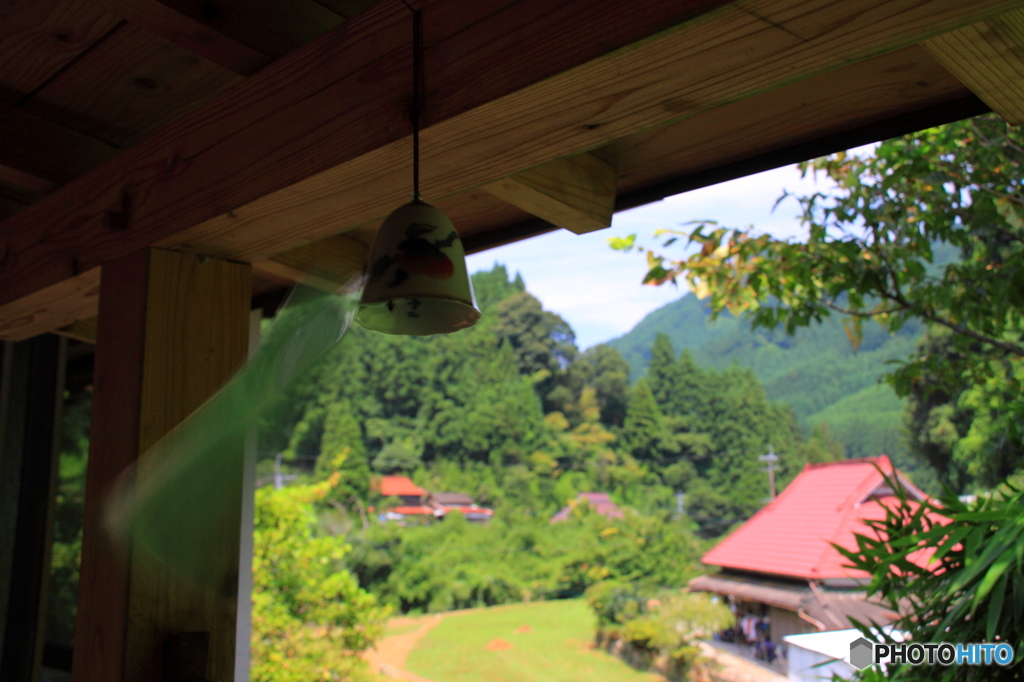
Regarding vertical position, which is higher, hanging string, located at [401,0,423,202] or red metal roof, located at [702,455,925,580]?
hanging string, located at [401,0,423,202]

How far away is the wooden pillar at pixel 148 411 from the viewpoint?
0.97m

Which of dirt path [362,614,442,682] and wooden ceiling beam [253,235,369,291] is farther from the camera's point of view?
dirt path [362,614,442,682]

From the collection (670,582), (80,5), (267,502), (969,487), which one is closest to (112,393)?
(80,5)

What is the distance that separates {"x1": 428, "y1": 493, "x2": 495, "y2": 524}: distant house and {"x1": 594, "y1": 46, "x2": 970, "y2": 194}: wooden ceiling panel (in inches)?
1080

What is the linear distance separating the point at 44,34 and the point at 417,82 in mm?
690

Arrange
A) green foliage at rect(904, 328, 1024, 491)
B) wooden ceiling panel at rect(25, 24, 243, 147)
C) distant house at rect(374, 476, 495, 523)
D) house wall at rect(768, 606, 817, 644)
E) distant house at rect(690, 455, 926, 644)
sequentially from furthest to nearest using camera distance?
distant house at rect(374, 476, 495, 523)
house wall at rect(768, 606, 817, 644)
distant house at rect(690, 455, 926, 644)
green foliage at rect(904, 328, 1024, 491)
wooden ceiling panel at rect(25, 24, 243, 147)

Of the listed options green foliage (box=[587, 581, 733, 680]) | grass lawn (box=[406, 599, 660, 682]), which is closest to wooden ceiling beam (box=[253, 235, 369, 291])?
green foliage (box=[587, 581, 733, 680])

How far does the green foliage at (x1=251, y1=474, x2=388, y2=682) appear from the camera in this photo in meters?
6.20

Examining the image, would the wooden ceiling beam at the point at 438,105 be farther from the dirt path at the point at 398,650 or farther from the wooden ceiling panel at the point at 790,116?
the dirt path at the point at 398,650

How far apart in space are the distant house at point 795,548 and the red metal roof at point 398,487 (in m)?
14.3

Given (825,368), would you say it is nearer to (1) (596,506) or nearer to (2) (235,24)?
(1) (596,506)

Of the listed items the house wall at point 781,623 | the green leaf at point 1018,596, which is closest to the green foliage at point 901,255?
the green leaf at point 1018,596

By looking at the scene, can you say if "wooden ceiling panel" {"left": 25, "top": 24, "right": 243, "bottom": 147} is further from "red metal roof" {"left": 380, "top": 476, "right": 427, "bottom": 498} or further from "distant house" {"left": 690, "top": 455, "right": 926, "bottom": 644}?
"red metal roof" {"left": 380, "top": 476, "right": 427, "bottom": 498}

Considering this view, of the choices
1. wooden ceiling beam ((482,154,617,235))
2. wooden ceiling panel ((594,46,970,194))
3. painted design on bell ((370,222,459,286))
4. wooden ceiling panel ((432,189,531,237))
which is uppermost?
wooden ceiling panel ((432,189,531,237))
